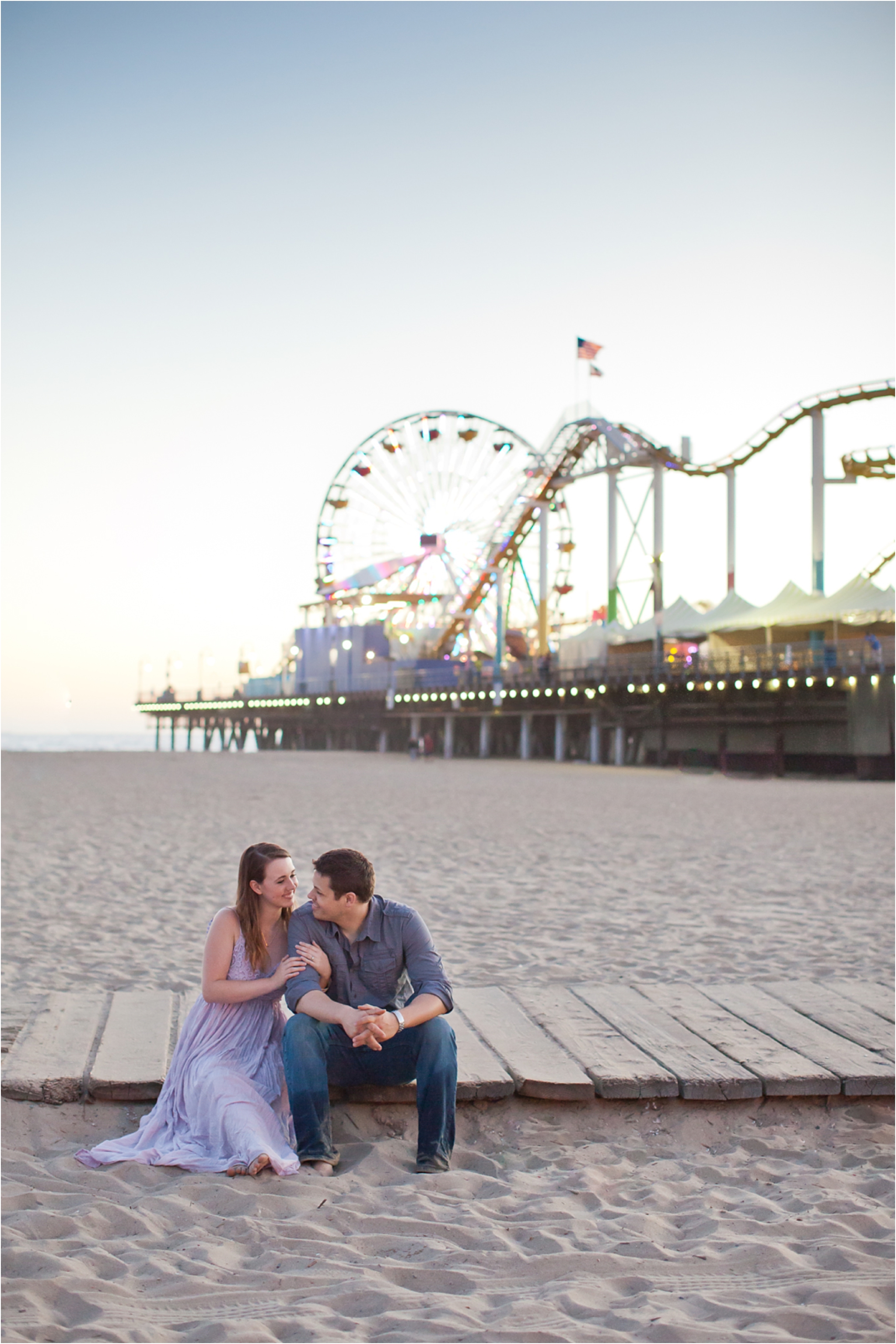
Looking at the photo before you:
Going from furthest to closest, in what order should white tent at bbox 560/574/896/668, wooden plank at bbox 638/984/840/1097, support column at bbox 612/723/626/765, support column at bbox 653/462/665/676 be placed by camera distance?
support column at bbox 653/462/665/676 < support column at bbox 612/723/626/765 < white tent at bbox 560/574/896/668 < wooden plank at bbox 638/984/840/1097

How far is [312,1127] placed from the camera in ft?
10.8

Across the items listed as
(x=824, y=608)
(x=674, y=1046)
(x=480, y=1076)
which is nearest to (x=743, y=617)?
(x=824, y=608)

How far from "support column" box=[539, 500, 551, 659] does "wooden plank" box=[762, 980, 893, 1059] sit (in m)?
34.6

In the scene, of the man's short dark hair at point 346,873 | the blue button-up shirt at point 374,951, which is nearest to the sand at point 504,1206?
the blue button-up shirt at point 374,951

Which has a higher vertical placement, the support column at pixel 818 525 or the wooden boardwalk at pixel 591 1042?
the support column at pixel 818 525

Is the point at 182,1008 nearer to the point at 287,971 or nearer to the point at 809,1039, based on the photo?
the point at 287,971

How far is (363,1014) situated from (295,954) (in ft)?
0.97

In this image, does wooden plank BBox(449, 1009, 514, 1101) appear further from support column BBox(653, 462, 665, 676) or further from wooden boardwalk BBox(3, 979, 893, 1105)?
support column BBox(653, 462, 665, 676)

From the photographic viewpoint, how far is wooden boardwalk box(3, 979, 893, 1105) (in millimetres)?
3619

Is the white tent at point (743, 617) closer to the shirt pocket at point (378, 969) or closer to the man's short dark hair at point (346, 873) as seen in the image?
the shirt pocket at point (378, 969)

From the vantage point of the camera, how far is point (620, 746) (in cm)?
3117

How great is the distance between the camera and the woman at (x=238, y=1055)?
3238 millimetres

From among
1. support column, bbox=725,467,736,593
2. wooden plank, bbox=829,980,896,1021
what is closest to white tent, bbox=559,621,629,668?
support column, bbox=725,467,736,593

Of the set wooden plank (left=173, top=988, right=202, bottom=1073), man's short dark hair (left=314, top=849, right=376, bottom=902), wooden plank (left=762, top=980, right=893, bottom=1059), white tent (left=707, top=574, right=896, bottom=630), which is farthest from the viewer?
white tent (left=707, top=574, right=896, bottom=630)
